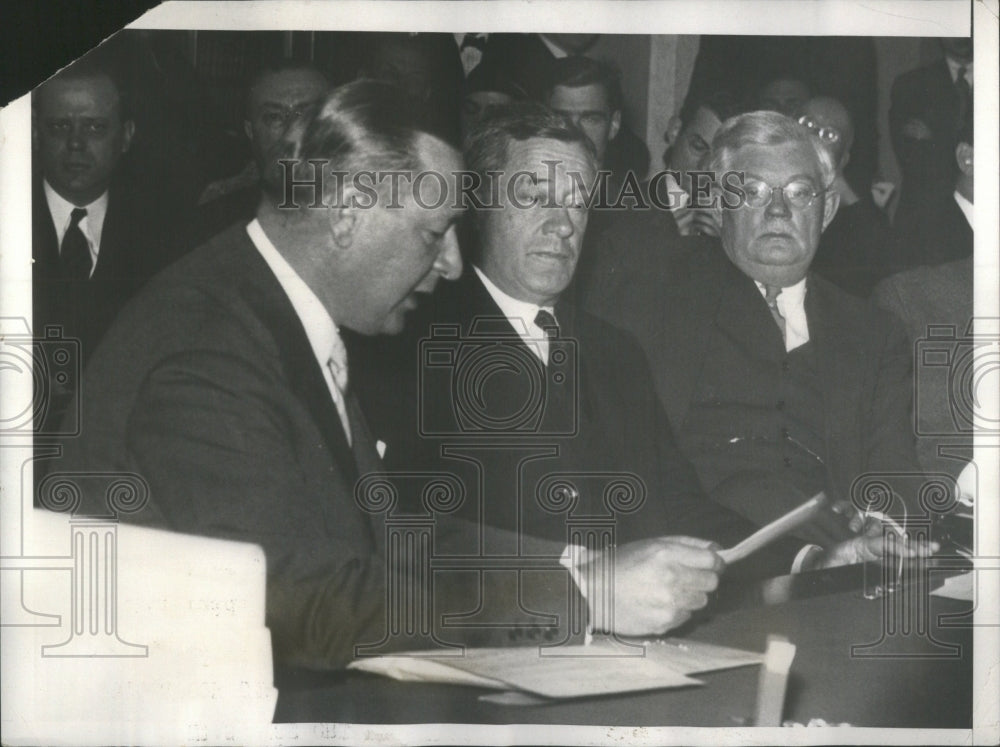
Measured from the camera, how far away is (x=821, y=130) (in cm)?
405

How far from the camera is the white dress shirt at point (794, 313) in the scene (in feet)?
13.3

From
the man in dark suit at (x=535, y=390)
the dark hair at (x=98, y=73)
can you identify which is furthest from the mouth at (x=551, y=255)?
the dark hair at (x=98, y=73)

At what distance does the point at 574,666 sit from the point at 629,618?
25cm

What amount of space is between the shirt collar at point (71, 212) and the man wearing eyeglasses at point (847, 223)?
2.41 meters

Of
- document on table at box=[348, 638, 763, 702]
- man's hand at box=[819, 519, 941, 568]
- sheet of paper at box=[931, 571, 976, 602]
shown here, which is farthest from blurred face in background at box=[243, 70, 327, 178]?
sheet of paper at box=[931, 571, 976, 602]

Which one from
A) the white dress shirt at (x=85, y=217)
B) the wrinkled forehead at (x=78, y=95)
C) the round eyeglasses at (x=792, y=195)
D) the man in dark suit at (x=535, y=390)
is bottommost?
the man in dark suit at (x=535, y=390)

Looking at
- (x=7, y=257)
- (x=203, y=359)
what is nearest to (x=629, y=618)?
(x=203, y=359)

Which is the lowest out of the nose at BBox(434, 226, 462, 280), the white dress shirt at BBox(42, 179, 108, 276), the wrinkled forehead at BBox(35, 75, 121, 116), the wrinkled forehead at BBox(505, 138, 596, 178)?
the nose at BBox(434, 226, 462, 280)

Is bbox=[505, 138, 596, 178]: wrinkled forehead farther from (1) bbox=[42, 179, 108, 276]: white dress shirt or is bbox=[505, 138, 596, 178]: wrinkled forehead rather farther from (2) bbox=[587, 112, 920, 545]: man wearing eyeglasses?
(1) bbox=[42, 179, 108, 276]: white dress shirt

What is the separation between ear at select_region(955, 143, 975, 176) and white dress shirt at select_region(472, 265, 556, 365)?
1529 mm

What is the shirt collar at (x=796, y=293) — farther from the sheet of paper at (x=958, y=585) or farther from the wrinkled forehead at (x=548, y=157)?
the sheet of paper at (x=958, y=585)

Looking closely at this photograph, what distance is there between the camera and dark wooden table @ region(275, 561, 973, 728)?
402 centimetres

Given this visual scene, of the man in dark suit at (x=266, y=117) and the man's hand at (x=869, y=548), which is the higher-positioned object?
the man in dark suit at (x=266, y=117)

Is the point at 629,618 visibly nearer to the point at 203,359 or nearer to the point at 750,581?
the point at 750,581
